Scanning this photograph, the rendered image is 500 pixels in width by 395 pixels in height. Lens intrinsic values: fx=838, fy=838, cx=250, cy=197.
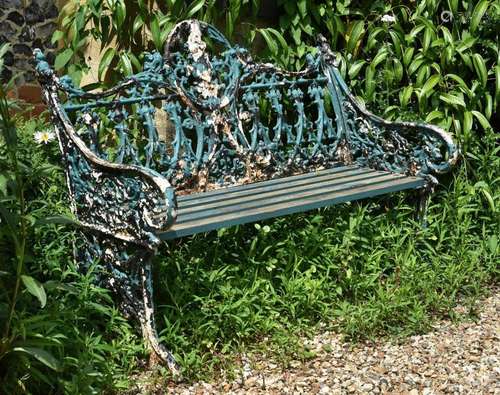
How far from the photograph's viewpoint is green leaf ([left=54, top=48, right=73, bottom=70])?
456 centimetres

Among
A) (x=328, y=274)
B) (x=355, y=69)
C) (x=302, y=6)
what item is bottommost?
(x=328, y=274)

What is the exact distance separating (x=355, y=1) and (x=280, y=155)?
4.09 feet

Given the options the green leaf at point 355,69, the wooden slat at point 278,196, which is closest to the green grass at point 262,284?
the wooden slat at point 278,196

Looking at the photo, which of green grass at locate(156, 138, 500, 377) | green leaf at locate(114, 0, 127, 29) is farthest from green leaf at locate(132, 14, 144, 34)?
green grass at locate(156, 138, 500, 377)

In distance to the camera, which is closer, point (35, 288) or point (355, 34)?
point (35, 288)

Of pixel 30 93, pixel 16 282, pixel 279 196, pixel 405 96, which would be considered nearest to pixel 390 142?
pixel 405 96

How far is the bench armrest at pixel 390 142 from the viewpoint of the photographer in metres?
4.41

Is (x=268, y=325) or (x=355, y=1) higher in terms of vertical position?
(x=355, y=1)

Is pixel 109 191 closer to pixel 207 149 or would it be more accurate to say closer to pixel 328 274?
pixel 207 149

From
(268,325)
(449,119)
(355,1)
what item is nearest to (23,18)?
(355,1)

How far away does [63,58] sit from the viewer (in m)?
4.57

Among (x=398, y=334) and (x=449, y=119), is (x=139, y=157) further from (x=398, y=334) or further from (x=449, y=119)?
(x=449, y=119)

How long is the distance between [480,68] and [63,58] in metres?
2.36

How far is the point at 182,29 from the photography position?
14.2ft
